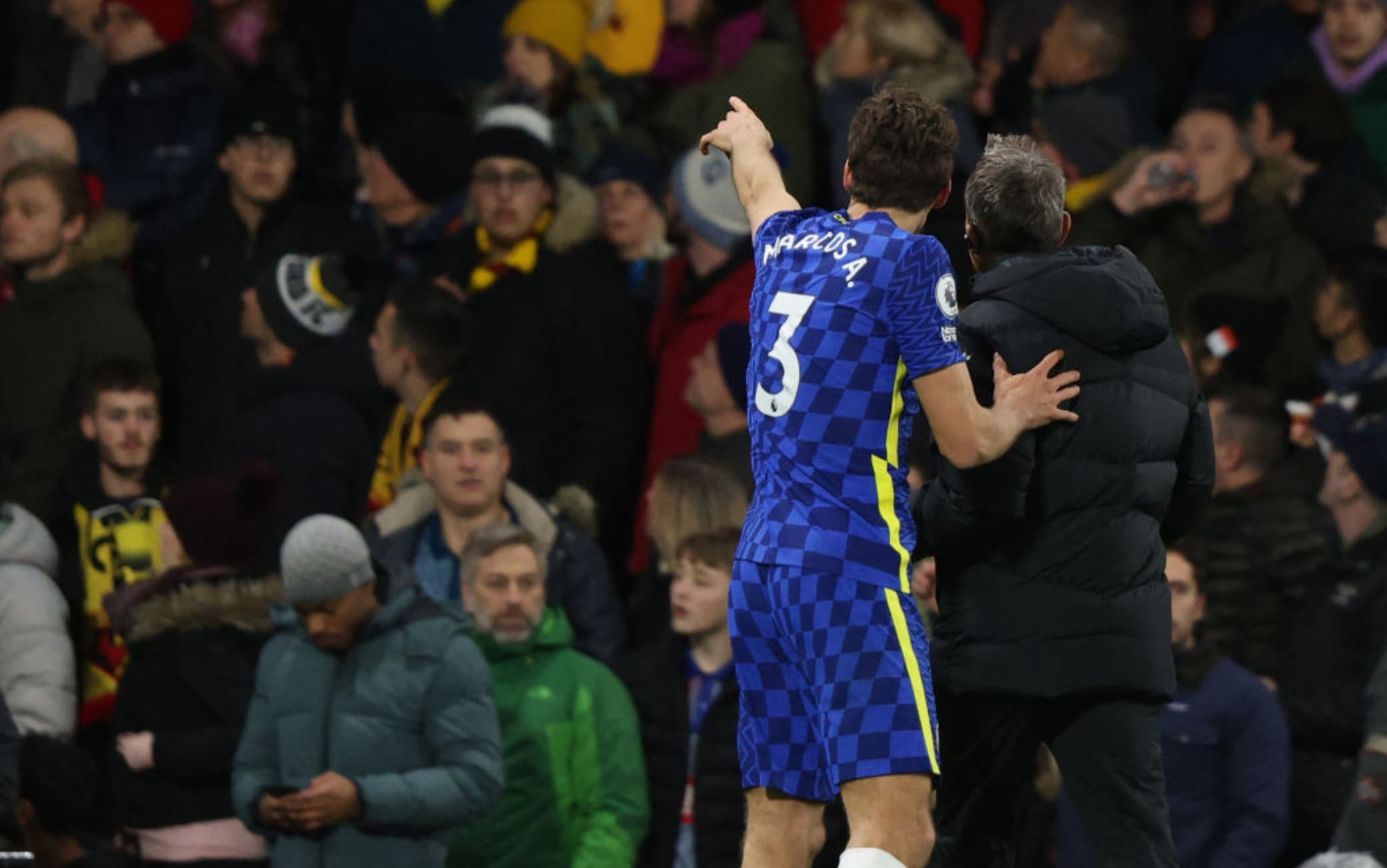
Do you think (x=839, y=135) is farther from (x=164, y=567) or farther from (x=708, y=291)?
(x=164, y=567)

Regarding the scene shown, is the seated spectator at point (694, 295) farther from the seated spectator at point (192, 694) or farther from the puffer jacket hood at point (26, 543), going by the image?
the puffer jacket hood at point (26, 543)

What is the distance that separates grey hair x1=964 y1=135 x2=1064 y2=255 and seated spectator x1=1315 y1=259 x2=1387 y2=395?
12.6 feet

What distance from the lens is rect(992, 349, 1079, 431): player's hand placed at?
19.7 feet

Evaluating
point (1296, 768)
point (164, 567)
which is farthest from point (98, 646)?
point (1296, 768)

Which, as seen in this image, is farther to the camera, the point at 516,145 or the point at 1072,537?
the point at 516,145

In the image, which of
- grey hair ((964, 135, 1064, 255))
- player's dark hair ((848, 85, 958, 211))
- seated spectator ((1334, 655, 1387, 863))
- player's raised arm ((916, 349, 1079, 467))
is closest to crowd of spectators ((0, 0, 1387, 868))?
seated spectator ((1334, 655, 1387, 863))

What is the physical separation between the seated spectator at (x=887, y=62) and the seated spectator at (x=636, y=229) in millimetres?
809

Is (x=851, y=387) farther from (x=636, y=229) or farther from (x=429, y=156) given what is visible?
(x=429, y=156)

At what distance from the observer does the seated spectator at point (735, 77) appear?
1116cm

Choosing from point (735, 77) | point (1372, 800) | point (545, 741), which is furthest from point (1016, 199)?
point (735, 77)

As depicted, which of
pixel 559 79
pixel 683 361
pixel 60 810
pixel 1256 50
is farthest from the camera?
pixel 559 79

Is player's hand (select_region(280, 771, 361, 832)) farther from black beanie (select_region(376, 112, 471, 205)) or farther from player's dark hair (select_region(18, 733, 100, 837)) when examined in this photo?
black beanie (select_region(376, 112, 471, 205))

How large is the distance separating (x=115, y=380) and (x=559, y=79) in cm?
274

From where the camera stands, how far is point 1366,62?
10930mm
